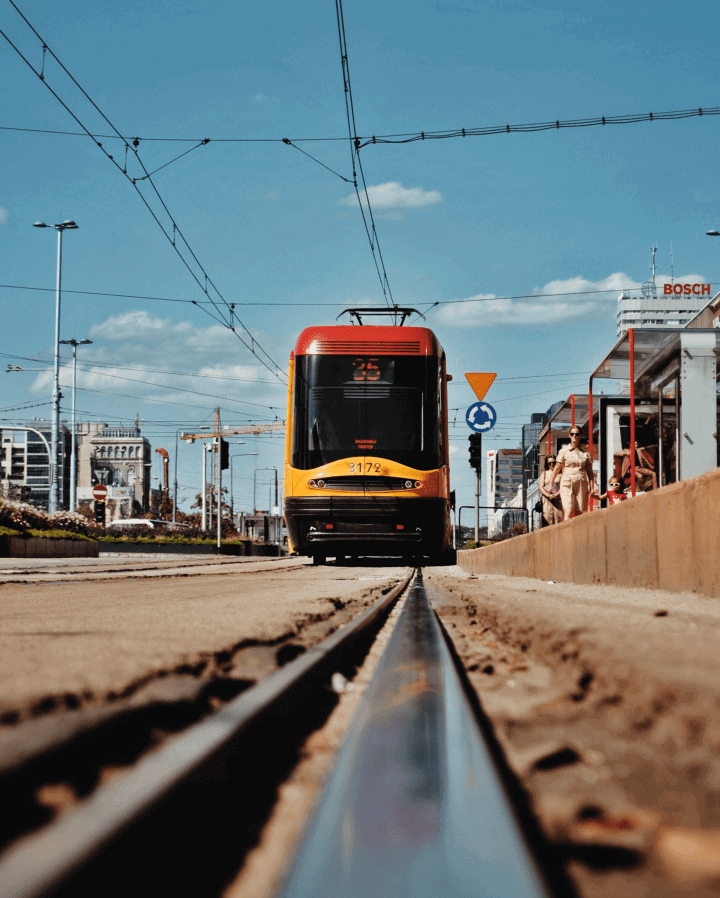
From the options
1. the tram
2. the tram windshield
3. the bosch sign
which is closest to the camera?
the tram

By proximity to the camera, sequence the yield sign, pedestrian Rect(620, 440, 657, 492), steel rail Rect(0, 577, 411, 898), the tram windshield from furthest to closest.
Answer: the yield sign
the tram windshield
pedestrian Rect(620, 440, 657, 492)
steel rail Rect(0, 577, 411, 898)

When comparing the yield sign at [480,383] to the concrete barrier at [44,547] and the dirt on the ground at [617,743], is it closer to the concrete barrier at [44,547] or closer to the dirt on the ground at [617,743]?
the concrete barrier at [44,547]

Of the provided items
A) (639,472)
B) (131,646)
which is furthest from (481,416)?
(131,646)

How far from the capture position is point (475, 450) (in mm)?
19719

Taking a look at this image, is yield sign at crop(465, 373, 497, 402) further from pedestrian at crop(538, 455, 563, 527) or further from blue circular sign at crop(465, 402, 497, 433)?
pedestrian at crop(538, 455, 563, 527)

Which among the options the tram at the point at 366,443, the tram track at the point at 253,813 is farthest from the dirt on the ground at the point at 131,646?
the tram at the point at 366,443

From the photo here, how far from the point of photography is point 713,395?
497 inches

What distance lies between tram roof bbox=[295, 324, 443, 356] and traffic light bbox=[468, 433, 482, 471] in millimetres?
4810

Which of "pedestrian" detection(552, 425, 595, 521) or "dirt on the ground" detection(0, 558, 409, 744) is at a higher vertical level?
"pedestrian" detection(552, 425, 595, 521)

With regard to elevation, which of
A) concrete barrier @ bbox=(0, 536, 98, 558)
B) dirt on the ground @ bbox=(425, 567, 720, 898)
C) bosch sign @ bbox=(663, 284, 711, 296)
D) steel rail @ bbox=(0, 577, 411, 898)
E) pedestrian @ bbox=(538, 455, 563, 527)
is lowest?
concrete barrier @ bbox=(0, 536, 98, 558)

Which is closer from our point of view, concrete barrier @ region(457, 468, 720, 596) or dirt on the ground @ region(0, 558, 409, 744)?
dirt on the ground @ region(0, 558, 409, 744)

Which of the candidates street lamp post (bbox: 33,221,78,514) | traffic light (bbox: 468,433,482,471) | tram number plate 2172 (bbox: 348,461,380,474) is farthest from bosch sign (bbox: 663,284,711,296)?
tram number plate 2172 (bbox: 348,461,380,474)

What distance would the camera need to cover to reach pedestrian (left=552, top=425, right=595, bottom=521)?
39.1ft

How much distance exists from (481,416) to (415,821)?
17.4 m
